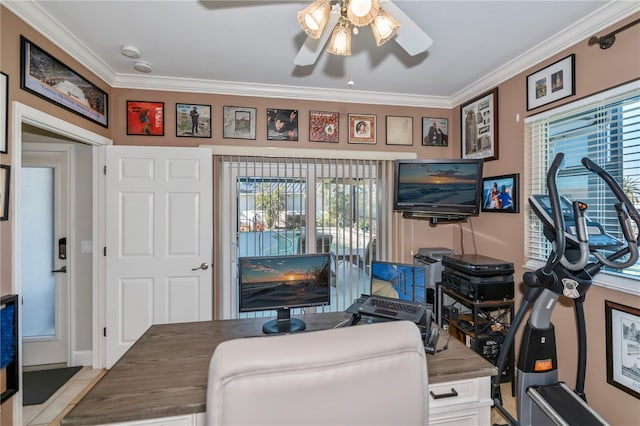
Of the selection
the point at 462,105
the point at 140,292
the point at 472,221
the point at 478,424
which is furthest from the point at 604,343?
the point at 140,292

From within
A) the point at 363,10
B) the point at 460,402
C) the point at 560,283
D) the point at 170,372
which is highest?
the point at 363,10

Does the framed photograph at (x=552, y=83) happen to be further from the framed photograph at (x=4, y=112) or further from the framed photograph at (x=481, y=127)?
the framed photograph at (x=4, y=112)

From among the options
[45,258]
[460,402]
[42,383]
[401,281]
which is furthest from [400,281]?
[45,258]

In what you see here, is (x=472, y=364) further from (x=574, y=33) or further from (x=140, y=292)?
(x=140, y=292)

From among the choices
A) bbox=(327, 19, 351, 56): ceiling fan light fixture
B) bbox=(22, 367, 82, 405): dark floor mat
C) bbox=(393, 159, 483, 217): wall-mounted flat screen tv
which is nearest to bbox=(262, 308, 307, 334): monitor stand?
bbox=(327, 19, 351, 56): ceiling fan light fixture

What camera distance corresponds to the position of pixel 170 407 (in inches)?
42.2

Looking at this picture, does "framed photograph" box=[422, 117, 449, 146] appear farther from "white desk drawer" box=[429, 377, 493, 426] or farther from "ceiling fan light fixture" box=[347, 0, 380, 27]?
"white desk drawer" box=[429, 377, 493, 426]

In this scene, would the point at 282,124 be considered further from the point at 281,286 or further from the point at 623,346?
the point at 623,346

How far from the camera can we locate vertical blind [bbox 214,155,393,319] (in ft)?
9.93

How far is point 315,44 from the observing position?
1638 mm

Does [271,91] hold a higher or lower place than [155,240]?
higher

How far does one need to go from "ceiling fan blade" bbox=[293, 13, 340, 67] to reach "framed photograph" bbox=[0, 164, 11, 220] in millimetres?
1779

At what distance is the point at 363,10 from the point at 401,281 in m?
1.34

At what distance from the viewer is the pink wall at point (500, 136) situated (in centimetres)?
175
